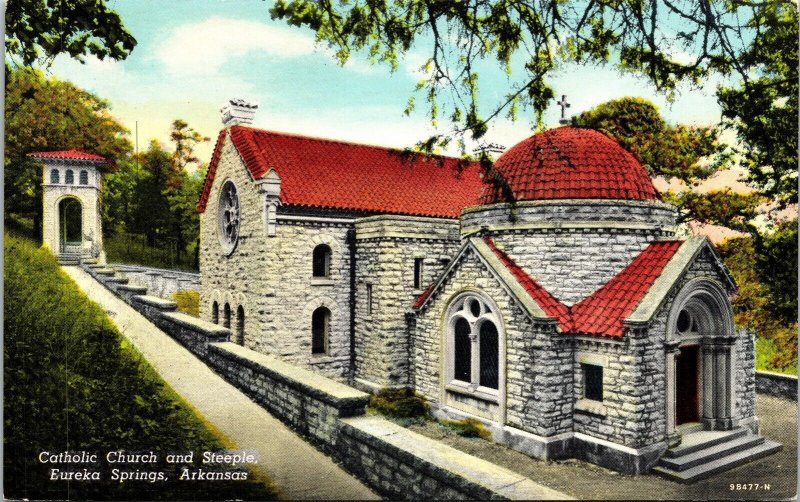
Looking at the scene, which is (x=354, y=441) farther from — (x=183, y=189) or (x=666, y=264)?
(x=183, y=189)

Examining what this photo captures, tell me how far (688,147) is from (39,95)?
51.8 feet

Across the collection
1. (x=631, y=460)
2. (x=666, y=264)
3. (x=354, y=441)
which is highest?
(x=666, y=264)

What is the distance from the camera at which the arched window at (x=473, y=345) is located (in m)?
11.3

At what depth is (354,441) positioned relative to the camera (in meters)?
7.25

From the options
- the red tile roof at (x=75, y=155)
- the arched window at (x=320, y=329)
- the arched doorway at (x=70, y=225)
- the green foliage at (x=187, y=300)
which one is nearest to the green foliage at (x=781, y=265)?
the arched window at (x=320, y=329)

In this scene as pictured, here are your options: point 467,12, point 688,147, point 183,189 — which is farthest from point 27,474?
point 688,147

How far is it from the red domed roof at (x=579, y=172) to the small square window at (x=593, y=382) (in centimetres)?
369

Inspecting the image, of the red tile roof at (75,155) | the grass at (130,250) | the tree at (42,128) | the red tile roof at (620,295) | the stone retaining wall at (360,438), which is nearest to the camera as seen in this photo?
the stone retaining wall at (360,438)

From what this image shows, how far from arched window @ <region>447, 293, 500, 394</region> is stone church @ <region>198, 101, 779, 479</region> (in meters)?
0.04

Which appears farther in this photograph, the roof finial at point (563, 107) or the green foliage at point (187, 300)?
the green foliage at point (187, 300)

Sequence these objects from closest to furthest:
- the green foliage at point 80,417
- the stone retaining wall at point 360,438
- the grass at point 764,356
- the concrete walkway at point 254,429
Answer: the stone retaining wall at point 360,438 → the concrete walkway at point 254,429 → the green foliage at point 80,417 → the grass at point 764,356

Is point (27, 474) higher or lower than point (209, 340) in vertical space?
lower

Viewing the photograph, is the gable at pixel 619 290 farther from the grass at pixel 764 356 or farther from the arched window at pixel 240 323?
the arched window at pixel 240 323

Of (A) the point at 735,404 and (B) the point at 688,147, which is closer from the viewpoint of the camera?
(A) the point at 735,404
